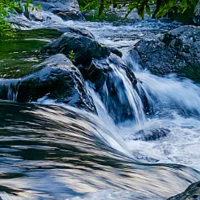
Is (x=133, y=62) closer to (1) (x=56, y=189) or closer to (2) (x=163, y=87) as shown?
(2) (x=163, y=87)

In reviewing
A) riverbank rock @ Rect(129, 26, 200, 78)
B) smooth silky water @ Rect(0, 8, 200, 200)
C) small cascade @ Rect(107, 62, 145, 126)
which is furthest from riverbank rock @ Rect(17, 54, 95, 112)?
riverbank rock @ Rect(129, 26, 200, 78)

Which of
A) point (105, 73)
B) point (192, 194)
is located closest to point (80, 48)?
point (105, 73)

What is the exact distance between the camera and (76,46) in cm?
905

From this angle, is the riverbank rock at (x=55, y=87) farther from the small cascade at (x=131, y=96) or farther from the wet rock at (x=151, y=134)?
the small cascade at (x=131, y=96)

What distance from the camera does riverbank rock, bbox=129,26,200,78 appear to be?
11.1 metres

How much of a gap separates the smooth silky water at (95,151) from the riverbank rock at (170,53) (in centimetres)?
147

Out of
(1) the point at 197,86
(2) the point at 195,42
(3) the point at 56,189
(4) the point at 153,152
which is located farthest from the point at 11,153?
(2) the point at 195,42

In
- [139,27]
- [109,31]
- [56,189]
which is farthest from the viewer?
[139,27]

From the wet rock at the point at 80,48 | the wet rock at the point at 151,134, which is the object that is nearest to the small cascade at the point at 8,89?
the wet rock at the point at 80,48

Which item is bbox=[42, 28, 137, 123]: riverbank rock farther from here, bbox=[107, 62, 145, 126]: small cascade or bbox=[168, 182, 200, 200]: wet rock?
bbox=[168, 182, 200, 200]: wet rock

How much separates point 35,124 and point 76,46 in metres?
4.50

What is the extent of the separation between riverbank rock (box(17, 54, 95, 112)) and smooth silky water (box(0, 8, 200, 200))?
221 millimetres

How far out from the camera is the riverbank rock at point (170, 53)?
11109mm

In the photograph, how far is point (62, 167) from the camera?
3.22m
